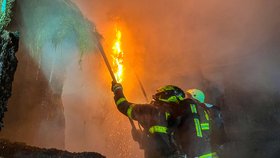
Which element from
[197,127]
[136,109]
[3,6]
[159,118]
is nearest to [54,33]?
[3,6]

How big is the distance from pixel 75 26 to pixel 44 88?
151 centimetres

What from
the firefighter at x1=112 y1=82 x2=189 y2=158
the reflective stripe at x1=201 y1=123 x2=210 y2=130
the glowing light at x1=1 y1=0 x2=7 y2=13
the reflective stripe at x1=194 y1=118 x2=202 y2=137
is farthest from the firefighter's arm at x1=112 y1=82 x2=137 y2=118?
the glowing light at x1=1 y1=0 x2=7 y2=13

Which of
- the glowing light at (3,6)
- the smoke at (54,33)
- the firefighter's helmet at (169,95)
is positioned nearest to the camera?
the glowing light at (3,6)

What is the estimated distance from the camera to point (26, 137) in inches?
220

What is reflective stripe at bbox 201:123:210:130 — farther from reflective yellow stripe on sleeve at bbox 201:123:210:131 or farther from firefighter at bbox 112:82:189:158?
firefighter at bbox 112:82:189:158

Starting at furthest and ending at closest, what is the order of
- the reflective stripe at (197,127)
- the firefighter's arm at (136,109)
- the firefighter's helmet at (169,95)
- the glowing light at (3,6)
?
the firefighter's helmet at (169,95)
the reflective stripe at (197,127)
the firefighter's arm at (136,109)
the glowing light at (3,6)

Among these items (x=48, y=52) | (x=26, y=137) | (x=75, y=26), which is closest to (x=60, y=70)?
(x=48, y=52)

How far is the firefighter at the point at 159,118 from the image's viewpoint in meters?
4.42

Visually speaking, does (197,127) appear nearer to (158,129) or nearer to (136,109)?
(158,129)

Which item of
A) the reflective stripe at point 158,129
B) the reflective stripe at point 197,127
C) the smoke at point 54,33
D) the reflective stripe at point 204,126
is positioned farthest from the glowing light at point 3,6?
the reflective stripe at point 204,126

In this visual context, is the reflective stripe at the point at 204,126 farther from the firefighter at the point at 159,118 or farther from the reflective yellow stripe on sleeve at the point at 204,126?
the firefighter at the point at 159,118

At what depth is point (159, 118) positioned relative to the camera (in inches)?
175

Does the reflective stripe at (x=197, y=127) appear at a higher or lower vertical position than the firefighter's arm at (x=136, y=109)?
lower

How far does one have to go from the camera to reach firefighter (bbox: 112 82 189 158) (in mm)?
4418
